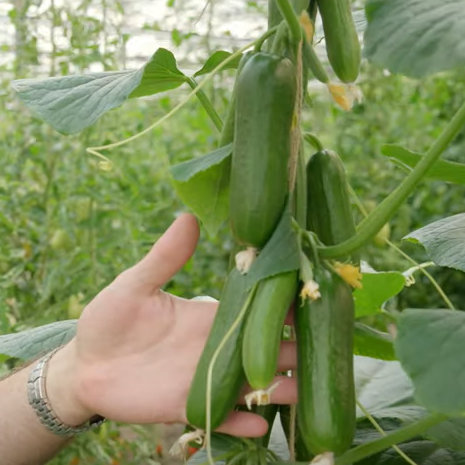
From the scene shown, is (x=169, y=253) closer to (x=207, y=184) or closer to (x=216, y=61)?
(x=207, y=184)

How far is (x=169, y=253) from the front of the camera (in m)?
1.06

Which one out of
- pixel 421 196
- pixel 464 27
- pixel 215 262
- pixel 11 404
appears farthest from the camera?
pixel 421 196

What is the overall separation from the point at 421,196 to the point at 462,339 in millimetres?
3062

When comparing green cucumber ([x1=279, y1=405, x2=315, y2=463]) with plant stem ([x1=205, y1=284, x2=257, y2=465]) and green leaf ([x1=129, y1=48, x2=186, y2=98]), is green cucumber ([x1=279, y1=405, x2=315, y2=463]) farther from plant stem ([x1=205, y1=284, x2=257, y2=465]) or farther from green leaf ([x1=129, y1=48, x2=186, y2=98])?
green leaf ([x1=129, y1=48, x2=186, y2=98])

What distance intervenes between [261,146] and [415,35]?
0.63 ft

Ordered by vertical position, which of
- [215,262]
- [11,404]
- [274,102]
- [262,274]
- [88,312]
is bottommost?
[215,262]

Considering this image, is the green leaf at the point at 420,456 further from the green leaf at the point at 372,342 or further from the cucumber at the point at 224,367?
the cucumber at the point at 224,367

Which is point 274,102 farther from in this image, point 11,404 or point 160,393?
point 11,404

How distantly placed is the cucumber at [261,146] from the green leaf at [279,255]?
1cm

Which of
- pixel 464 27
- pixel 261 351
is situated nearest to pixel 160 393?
pixel 261 351

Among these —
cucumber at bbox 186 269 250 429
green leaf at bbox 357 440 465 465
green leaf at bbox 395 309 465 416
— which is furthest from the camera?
green leaf at bbox 357 440 465 465

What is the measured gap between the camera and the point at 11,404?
137cm

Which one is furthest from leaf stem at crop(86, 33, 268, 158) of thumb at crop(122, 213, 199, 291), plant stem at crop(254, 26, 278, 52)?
thumb at crop(122, 213, 199, 291)

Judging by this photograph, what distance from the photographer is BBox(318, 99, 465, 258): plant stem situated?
88 centimetres
